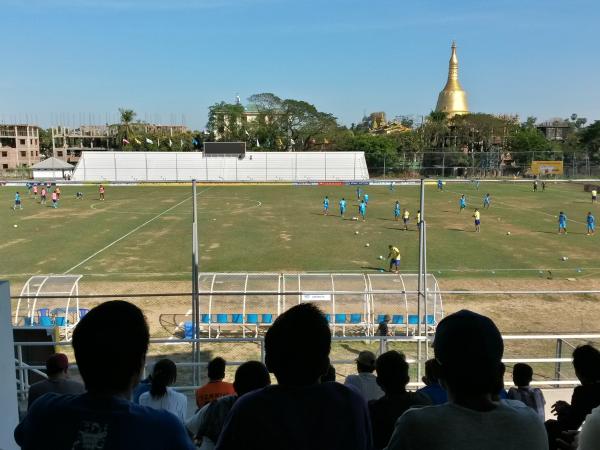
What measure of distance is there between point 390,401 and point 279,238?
2576 cm

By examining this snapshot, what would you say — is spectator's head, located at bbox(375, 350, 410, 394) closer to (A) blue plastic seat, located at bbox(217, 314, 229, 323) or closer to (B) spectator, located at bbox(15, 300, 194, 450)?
(B) spectator, located at bbox(15, 300, 194, 450)

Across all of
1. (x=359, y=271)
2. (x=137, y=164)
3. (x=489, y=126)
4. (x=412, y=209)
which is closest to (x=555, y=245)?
(x=359, y=271)

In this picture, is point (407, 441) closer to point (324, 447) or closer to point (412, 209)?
point (324, 447)

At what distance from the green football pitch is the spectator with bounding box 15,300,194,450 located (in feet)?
63.4

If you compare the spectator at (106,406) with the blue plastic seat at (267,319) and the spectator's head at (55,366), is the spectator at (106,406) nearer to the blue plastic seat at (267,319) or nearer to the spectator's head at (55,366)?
the spectator's head at (55,366)

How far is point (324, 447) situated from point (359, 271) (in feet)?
66.0

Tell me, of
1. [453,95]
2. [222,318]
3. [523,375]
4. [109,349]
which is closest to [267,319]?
[222,318]

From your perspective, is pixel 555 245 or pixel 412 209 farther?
pixel 412 209

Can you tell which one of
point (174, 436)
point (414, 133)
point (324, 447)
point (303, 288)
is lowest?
point (303, 288)

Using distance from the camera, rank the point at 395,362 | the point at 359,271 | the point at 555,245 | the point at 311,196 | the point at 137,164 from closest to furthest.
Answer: the point at 395,362 → the point at 359,271 → the point at 555,245 → the point at 311,196 → the point at 137,164

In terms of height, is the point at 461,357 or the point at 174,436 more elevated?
the point at 461,357

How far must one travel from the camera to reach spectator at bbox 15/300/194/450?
1798mm

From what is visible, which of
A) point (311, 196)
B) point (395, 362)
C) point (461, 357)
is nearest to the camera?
point (461, 357)

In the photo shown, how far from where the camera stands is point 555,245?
27.5 metres
